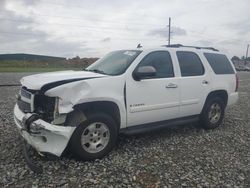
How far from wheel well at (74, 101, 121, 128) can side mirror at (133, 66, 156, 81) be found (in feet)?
2.14

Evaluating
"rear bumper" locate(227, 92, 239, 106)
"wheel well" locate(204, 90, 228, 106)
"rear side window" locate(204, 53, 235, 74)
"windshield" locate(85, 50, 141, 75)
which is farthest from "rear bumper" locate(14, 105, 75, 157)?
"rear bumper" locate(227, 92, 239, 106)

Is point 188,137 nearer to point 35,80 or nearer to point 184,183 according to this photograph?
point 184,183

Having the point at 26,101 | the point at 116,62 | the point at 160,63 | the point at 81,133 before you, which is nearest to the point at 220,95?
the point at 160,63

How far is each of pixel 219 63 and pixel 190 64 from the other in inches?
45.2

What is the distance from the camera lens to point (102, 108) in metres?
4.26

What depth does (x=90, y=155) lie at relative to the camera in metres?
4.09

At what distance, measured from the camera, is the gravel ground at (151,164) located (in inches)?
140

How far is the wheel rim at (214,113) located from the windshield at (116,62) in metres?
2.49

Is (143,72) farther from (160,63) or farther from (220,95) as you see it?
(220,95)

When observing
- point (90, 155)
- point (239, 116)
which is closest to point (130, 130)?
point (90, 155)

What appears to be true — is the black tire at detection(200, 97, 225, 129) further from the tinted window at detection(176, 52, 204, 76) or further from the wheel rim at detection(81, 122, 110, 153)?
the wheel rim at detection(81, 122, 110, 153)

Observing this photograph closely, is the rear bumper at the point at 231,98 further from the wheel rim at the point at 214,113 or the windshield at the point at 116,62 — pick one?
the windshield at the point at 116,62

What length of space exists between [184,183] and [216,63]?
3.63m

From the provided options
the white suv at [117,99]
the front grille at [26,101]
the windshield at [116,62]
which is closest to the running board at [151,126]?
→ the white suv at [117,99]
